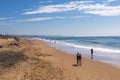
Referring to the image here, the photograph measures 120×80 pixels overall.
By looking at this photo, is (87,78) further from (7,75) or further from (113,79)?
(7,75)

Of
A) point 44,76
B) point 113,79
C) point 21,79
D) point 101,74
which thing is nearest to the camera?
point 21,79

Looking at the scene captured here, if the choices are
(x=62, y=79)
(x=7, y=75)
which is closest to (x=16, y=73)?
(x=7, y=75)

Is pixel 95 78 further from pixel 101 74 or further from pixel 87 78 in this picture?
pixel 101 74

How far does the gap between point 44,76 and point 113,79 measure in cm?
658

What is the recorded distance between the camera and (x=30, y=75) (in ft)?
70.1

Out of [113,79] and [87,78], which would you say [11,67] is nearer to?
[87,78]

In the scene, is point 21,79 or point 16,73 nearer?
point 21,79

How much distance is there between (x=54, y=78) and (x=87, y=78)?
3670 mm

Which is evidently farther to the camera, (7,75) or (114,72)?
(114,72)

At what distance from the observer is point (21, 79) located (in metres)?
19.9

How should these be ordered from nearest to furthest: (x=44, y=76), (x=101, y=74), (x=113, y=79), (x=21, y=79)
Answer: (x=21, y=79) < (x=44, y=76) < (x=113, y=79) < (x=101, y=74)

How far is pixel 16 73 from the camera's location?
72.5 feet

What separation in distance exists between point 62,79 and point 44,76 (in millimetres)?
1684

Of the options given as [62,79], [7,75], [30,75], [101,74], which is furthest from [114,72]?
[7,75]
